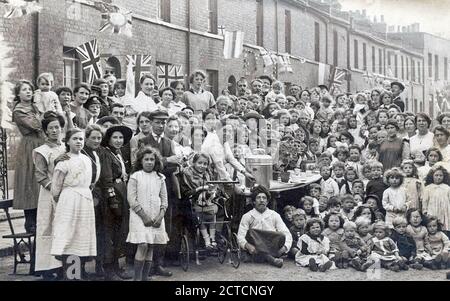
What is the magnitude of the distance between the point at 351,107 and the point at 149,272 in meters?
3.49

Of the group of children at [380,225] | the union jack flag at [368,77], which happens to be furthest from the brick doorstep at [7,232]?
the union jack flag at [368,77]

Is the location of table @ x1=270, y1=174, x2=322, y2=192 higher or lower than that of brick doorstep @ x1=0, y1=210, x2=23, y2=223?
higher

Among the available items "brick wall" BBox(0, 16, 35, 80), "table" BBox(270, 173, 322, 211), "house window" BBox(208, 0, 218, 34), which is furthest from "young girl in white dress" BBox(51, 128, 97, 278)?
"house window" BBox(208, 0, 218, 34)

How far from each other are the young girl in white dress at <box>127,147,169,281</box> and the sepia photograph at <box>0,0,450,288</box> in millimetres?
11

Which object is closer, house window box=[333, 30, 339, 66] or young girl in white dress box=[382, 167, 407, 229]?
young girl in white dress box=[382, 167, 407, 229]

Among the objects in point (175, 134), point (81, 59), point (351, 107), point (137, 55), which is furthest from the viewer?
point (351, 107)

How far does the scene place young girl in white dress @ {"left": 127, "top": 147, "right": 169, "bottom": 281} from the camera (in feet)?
17.8

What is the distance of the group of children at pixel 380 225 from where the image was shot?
608 cm

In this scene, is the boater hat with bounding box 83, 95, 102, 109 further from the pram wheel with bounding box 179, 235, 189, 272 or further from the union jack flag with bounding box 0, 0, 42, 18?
the pram wheel with bounding box 179, 235, 189, 272

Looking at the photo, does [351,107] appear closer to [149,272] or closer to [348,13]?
[348,13]

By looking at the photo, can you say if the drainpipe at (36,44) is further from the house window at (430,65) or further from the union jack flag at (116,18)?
the house window at (430,65)

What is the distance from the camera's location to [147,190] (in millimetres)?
5441

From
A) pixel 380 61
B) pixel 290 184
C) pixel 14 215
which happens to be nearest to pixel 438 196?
pixel 290 184
